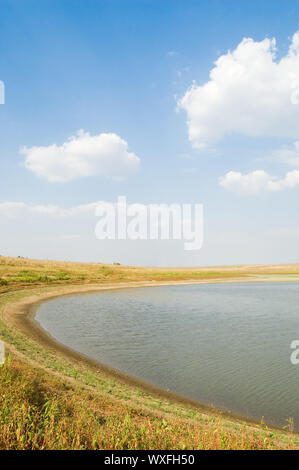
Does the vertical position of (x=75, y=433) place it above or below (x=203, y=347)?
above

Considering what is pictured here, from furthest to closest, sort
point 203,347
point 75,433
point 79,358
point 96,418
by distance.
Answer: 1. point 203,347
2. point 79,358
3. point 96,418
4. point 75,433

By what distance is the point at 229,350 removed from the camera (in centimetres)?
1911

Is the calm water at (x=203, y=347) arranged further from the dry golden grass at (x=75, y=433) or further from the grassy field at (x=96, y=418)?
the dry golden grass at (x=75, y=433)

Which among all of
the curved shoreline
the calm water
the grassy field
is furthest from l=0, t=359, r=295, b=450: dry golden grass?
the calm water

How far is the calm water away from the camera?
13.0 m

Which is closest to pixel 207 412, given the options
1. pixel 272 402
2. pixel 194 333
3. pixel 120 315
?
pixel 272 402

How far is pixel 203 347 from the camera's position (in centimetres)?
1969

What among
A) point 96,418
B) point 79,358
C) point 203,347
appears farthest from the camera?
point 203,347

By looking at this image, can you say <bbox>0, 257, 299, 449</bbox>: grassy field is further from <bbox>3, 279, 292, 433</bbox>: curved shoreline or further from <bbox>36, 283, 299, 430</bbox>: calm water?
<bbox>36, 283, 299, 430</bbox>: calm water

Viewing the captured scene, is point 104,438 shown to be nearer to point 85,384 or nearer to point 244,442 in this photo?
point 244,442

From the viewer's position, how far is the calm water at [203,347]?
13.0 metres

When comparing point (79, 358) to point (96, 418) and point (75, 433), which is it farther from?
point (75, 433)

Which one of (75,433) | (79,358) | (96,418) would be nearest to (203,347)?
(79,358)
